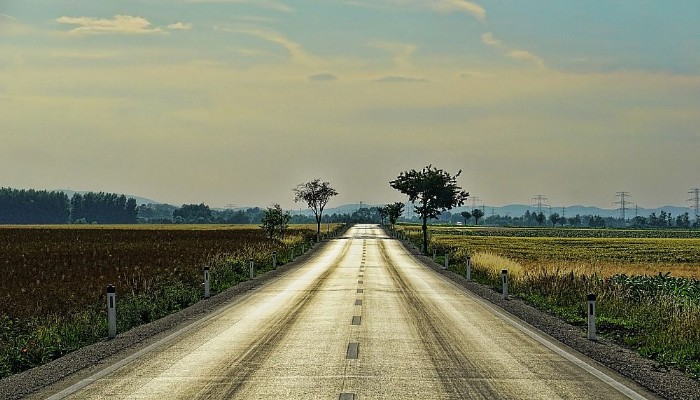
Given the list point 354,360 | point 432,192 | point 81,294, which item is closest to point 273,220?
point 432,192

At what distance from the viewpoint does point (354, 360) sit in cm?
1078

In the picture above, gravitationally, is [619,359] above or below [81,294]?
below

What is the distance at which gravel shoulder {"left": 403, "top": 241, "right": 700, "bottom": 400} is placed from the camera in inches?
362

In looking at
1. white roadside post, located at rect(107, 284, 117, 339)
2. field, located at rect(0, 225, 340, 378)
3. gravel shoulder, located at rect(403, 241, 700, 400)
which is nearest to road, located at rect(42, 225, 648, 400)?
gravel shoulder, located at rect(403, 241, 700, 400)

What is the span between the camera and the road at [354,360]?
28.6 ft

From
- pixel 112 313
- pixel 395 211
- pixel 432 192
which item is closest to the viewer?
pixel 112 313

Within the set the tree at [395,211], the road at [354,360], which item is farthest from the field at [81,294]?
the tree at [395,211]

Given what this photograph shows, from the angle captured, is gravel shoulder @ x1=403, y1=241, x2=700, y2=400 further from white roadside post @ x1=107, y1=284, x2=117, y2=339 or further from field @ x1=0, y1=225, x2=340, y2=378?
field @ x1=0, y1=225, x2=340, y2=378

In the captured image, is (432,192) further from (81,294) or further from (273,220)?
(81,294)

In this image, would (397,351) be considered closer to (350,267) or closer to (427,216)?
(350,267)

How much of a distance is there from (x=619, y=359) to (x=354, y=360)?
424 cm

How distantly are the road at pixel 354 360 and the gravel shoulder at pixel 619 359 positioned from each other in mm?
362

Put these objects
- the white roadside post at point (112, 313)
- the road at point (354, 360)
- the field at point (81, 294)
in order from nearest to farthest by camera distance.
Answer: the road at point (354, 360) < the field at point (81, 294) < the white roadside post at point (112, 313)

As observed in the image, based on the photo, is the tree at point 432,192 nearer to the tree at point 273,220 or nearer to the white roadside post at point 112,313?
the tree at point 273,220
